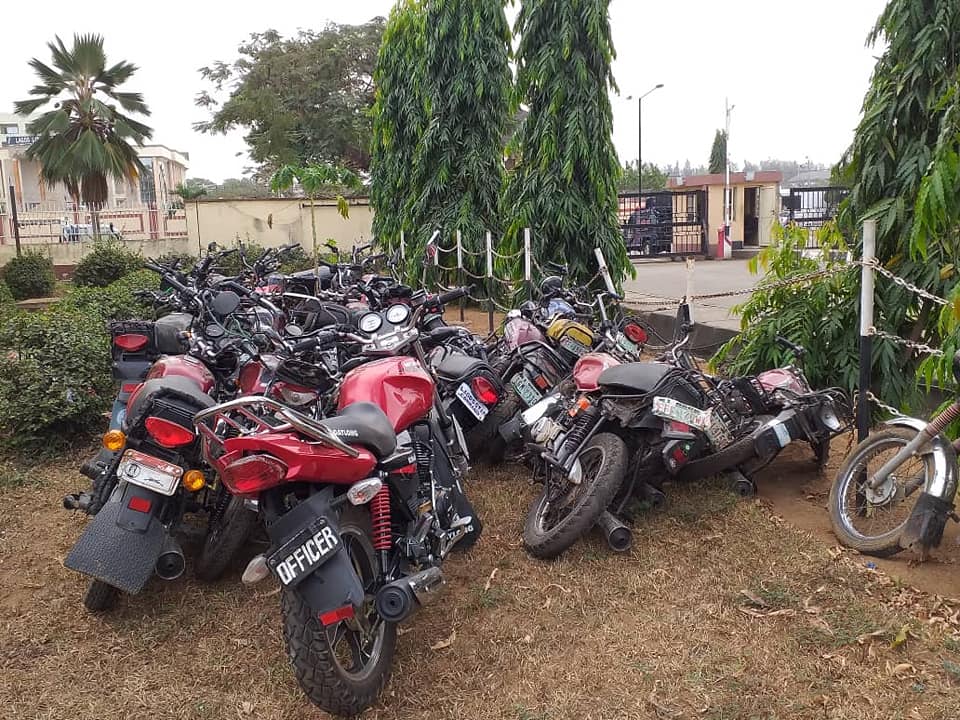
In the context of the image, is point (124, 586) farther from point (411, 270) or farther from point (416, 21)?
point (416, 21)

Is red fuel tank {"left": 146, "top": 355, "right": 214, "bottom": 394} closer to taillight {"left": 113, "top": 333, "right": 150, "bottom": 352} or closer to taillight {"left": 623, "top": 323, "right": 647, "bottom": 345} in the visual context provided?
taillight {"left": 113, "top": 333, "right": 150, "bottom": 352}

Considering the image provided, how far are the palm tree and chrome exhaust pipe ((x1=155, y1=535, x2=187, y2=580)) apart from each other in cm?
1867

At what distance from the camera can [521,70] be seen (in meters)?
9.93

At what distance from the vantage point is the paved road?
955 cm

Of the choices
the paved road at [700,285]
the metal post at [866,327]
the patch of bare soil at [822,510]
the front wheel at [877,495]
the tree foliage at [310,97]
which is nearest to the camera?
the patch of bare soil at [822,510]

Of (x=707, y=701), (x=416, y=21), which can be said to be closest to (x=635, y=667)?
(x=707, y=701)

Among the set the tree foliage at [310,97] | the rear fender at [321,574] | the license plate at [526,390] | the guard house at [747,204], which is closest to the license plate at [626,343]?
the license plate at [526,390]

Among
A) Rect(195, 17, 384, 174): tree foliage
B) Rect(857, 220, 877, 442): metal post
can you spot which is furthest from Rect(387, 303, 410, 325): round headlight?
Rect(195, 17, 384, 174): tree foliage

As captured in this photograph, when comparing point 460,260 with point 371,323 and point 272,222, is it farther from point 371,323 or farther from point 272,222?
point 272,222

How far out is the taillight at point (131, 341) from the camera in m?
4.70

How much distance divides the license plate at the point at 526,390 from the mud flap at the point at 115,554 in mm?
2353

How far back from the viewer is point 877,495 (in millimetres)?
3482

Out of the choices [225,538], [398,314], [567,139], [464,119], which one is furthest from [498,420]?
[464,119]

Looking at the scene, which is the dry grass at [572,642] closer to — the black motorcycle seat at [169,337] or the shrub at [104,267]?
the black motorcycle seat at [169,337]
